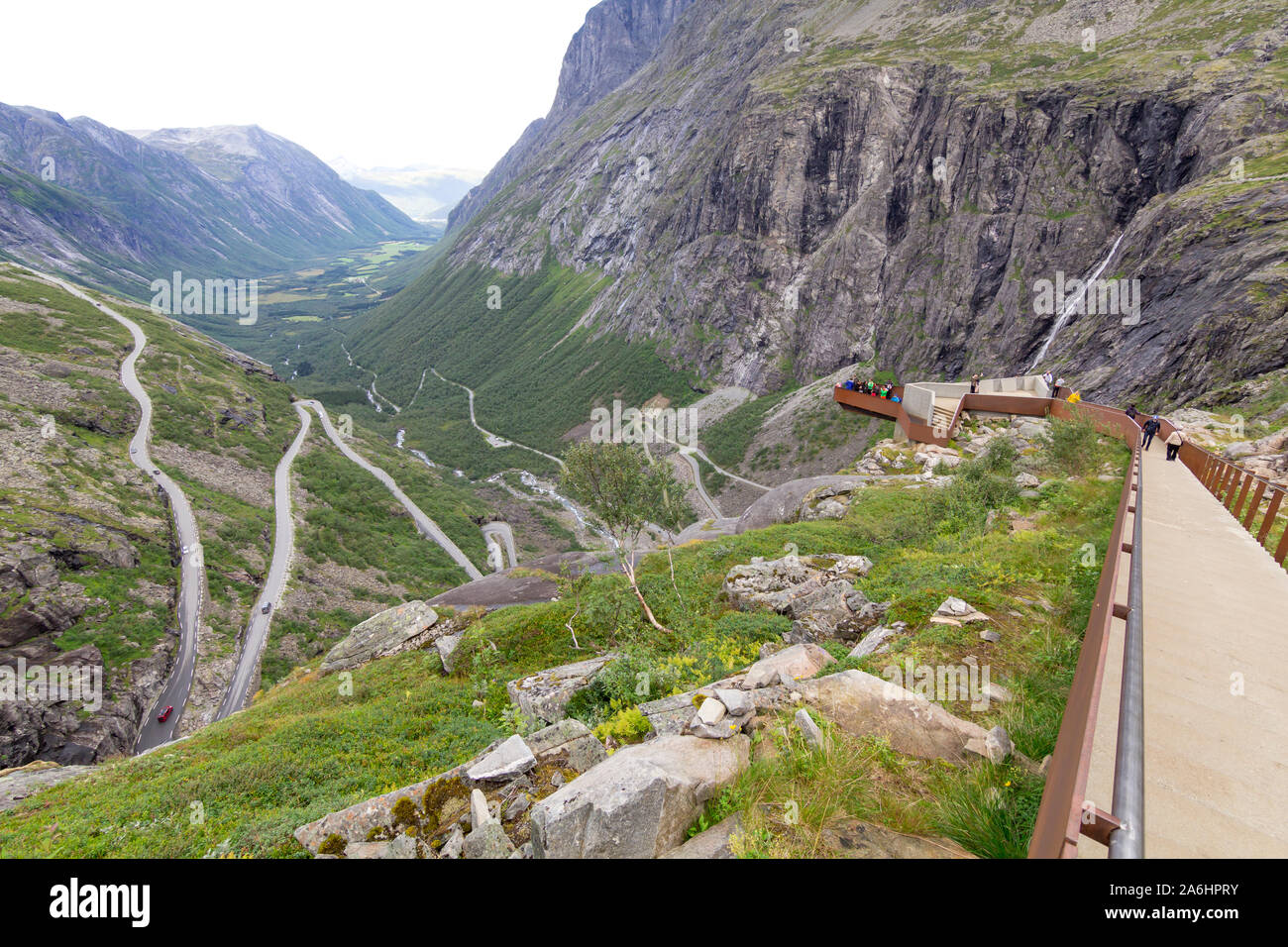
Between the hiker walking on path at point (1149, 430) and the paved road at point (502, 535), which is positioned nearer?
the hiker walking on path at point (1149, 430)

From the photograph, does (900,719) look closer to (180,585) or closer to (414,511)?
(180,585)

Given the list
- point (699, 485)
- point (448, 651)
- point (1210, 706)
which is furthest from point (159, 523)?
point (1210, 706)

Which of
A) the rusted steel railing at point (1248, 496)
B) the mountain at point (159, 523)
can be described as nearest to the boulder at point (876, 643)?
the rusted steel railing at point (1248, 496)

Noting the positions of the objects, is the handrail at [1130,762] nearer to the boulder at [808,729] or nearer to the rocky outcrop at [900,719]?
the rocky outcrop at [900,719]

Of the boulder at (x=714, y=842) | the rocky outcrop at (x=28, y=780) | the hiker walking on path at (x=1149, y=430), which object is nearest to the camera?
the boulder at (x=714, y=842)

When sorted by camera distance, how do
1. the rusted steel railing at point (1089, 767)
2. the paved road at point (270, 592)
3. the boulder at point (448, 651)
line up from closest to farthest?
the rusted steel railing at point (1089, 767), the boulder at point (448, 651), the paved road at point (270, 592)
